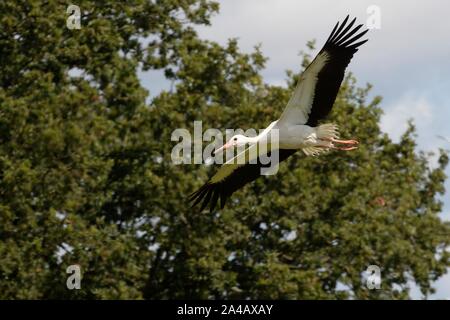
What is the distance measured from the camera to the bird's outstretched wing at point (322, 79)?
15.4 metres

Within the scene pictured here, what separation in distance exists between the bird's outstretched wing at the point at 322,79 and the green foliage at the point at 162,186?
7185mm

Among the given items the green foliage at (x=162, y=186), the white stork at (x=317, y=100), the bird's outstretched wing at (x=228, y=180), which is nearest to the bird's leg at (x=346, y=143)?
the white stork at (x=317, y=100)

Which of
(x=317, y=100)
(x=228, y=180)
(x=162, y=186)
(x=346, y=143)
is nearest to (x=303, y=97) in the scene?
(x=317, y=100)

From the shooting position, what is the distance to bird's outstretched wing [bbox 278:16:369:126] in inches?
607

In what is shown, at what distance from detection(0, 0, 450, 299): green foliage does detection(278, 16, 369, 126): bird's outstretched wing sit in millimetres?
7185

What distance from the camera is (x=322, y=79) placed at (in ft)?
51.1

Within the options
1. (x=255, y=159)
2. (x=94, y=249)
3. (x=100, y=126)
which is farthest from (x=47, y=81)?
(x=255, y=159)

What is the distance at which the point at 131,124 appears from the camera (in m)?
24.4

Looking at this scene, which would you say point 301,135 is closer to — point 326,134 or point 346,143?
point 326,134

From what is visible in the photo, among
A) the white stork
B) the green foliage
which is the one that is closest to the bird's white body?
the white stork

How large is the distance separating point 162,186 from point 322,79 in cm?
825
